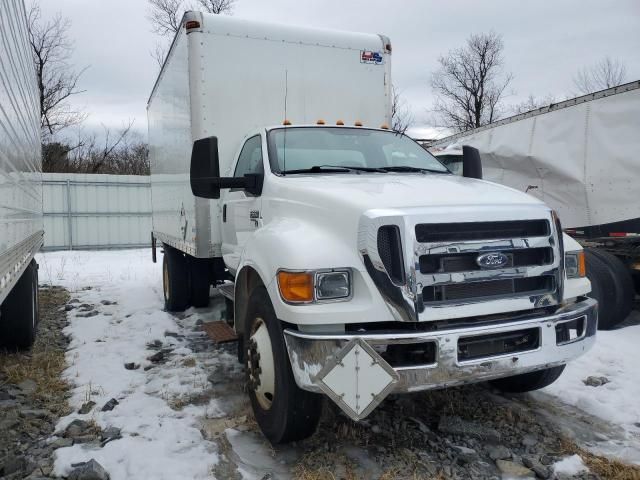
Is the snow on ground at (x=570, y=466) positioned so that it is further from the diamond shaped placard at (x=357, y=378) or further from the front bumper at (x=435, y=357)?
the diamond shaped placard at (x=357, y=378)

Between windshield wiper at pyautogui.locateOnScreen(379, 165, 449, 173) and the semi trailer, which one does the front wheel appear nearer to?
windshield wiper at pyautogui.locateOnScreen(379, 165, 449, 173)

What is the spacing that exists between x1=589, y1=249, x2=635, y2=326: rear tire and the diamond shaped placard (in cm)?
449

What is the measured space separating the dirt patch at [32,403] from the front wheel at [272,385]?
1.27 metres

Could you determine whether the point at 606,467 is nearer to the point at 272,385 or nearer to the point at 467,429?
the point at 467,429

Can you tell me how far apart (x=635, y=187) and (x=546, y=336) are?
12.8 feet

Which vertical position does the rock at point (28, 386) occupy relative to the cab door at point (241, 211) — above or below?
below

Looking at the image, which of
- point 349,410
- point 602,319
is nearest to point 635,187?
point 602,319

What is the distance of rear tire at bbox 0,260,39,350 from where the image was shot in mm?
5145

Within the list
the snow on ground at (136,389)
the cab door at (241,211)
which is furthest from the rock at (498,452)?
the cab door at (241,211)

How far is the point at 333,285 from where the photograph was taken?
286 cm

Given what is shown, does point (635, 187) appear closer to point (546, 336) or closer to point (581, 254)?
point (581, 254)

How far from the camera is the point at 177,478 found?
2.88m

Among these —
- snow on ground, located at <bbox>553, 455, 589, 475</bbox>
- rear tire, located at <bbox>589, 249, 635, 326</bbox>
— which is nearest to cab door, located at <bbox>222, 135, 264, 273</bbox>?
snow on ground, located at <bbox>553, 455, 589, 475</bbox>

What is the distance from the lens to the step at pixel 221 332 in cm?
418
